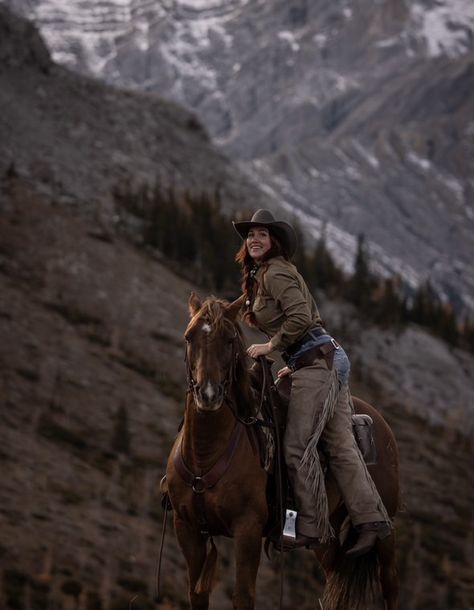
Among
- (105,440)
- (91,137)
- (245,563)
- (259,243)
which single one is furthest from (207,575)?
(91,137)

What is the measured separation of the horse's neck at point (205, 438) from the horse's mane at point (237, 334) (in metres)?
0.27

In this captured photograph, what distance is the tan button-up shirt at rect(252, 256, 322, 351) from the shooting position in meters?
6.71

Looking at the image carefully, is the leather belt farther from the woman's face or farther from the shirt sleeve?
the woman's face

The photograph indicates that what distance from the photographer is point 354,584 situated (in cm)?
778

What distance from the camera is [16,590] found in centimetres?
Result: 1235

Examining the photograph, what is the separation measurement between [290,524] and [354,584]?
1.55 meters

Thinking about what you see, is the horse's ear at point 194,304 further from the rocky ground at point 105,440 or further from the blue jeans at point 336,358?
the rocky ground at point 105,440

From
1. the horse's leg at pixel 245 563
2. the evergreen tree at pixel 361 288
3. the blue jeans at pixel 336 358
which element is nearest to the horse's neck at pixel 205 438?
the horse's leg at pixel 245 563

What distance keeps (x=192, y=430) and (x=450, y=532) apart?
21.5 m

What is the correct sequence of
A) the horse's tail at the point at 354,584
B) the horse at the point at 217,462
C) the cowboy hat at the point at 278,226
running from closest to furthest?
the horse at the point at 217,462 → the cowboy hat at the point at 278,226 → the horse's tail at the point at 354,584

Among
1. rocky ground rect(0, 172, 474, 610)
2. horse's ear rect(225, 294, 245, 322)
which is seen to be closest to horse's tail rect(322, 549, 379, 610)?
rocky ground rect(0, 172, 474, 610)

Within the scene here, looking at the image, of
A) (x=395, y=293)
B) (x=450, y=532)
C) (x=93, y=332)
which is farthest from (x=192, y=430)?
(x=395, y=293)

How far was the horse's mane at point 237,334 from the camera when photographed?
244 inches

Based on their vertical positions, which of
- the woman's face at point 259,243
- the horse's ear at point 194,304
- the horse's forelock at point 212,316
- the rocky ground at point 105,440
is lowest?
the rocky ground at point 105,440
